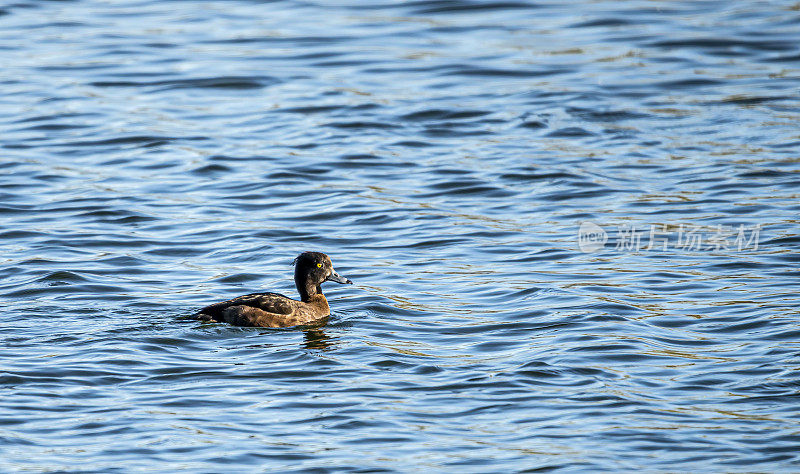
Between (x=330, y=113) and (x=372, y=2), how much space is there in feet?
25.0

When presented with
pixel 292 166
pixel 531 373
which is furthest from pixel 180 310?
pixel 292 166

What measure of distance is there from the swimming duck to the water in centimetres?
14

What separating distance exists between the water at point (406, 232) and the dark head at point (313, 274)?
1.22 feet

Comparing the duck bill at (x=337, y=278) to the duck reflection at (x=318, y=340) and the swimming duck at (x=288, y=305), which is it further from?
the duck reflection at (x=318, y=340)

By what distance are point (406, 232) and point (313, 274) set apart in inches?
115

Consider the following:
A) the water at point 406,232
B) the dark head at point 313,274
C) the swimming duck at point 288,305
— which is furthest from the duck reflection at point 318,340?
the dark head at point 313,274

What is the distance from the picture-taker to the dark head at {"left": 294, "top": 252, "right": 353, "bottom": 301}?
11.7m

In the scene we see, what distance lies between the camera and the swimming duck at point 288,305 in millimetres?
10875

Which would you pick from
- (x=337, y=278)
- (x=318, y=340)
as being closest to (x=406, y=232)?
(x=337, y=278)

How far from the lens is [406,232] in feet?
47.5

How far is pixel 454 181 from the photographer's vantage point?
53.6ft

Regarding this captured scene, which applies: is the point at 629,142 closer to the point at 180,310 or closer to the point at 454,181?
the point at 454,181

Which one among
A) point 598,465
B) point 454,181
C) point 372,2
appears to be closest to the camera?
point 598,465

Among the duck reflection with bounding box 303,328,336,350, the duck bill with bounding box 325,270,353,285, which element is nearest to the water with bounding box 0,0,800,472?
the duck reflection with bounding box 303,328,336,350
